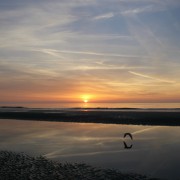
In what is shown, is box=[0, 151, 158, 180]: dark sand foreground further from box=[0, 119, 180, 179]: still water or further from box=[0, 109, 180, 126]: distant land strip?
box=[0, 109, 180, 126]: distant land strip

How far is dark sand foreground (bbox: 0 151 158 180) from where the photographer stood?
18188mm

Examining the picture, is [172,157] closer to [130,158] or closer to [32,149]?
[130,158]

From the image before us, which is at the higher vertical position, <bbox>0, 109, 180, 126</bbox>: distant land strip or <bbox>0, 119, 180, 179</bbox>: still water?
<bbox>0, 109, 180, 126</bbox>: distant land strip

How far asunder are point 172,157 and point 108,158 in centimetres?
507

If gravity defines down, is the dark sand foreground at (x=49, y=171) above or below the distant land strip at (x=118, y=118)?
below

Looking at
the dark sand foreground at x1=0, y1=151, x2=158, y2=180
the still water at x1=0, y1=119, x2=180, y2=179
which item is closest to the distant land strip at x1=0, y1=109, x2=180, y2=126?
the still water at x1=0, y1=119, x2=180, y2=179

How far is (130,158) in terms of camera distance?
24.3 metres

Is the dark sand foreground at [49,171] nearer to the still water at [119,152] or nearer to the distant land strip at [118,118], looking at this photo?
the still water at [119,152]

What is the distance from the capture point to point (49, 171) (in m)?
19.8

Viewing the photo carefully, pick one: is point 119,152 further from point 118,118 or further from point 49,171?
point 118,118

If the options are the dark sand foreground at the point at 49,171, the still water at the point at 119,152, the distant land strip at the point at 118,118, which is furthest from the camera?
the distant land strip at the point at 118,118

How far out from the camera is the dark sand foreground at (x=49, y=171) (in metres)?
18.2

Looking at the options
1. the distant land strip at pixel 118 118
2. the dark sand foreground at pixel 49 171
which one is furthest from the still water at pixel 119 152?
the distant land strip at pixel 118 118

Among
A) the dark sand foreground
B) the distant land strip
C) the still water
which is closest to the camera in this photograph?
the dark sand foreground
